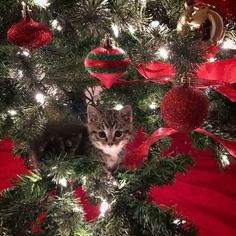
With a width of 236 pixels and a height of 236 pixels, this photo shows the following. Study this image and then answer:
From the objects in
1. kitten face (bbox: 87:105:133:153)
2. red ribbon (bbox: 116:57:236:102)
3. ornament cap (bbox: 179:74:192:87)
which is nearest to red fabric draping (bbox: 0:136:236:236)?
A: kitten face (bbox: 87:105:133:153)

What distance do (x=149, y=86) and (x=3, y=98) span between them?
1.25 ft

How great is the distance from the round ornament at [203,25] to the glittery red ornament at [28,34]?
252 millimetres

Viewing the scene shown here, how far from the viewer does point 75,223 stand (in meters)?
0.66

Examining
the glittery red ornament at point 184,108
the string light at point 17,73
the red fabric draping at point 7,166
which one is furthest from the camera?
the red fabric draping at point 7,166

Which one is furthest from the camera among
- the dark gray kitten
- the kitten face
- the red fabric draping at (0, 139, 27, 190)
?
the red fabric draping at (0, 139, 27, 190)

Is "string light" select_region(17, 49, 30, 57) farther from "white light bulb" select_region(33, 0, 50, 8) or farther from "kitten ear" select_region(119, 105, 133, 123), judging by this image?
"kitten ear" select_region(119, 105, 133, 123)

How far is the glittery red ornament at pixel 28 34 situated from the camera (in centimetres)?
63

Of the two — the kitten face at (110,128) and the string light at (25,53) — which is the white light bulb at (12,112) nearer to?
the string light at (25,53)

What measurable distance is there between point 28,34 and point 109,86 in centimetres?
18

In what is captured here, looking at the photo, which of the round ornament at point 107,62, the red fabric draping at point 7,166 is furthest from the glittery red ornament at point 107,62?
the red fabric draping at point 7,166

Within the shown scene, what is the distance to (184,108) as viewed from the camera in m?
0.55

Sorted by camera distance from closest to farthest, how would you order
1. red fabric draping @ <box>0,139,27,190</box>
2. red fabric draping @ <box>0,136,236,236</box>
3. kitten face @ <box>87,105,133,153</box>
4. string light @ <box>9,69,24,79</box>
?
string light @ <box>9,69,24,79</box>, kitten face @ <box>87,105,133,153</box>, red fabric draping @ <box>0,136,236,236</box>, red fabric draping @ <box>0,139,27,190</box>

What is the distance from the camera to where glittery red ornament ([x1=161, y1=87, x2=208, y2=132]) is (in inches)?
21.7

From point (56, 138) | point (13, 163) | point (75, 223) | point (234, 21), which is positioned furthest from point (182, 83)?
point (13, 163)
